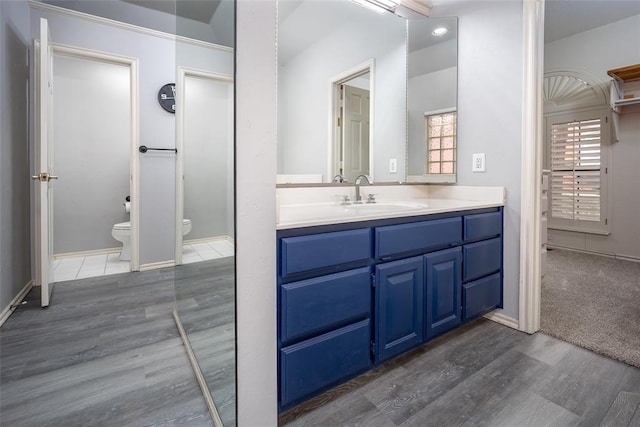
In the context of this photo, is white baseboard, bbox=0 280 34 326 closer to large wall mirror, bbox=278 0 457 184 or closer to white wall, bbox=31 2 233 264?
white wall, bbox=31 2 233 264

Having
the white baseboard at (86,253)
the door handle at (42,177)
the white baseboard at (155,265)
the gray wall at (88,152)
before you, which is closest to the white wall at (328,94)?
the door handle at (42,177)

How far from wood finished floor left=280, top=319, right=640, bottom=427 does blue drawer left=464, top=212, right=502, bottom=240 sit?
629mm

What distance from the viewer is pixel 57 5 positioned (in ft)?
9.95

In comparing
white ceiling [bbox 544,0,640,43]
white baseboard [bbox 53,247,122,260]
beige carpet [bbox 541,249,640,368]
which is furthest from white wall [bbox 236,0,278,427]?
white baseboard [bbox 53,247,122,260]

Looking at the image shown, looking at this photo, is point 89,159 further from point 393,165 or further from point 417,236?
point 417,236

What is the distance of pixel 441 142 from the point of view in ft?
7.90

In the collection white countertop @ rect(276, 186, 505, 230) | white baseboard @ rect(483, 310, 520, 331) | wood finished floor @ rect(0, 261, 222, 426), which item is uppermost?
white countertop @ rect(276, 186, 505, 230)

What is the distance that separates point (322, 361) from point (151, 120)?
3128 mm

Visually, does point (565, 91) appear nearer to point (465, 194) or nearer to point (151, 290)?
point (465, 194)

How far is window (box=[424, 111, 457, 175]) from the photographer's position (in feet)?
7.81

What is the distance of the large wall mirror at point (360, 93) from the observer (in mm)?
2023

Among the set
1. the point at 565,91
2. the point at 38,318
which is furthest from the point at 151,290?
the point at 565,91

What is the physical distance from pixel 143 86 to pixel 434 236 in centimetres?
320

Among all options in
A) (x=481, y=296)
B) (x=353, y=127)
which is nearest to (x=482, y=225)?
(x=481, y=296)
